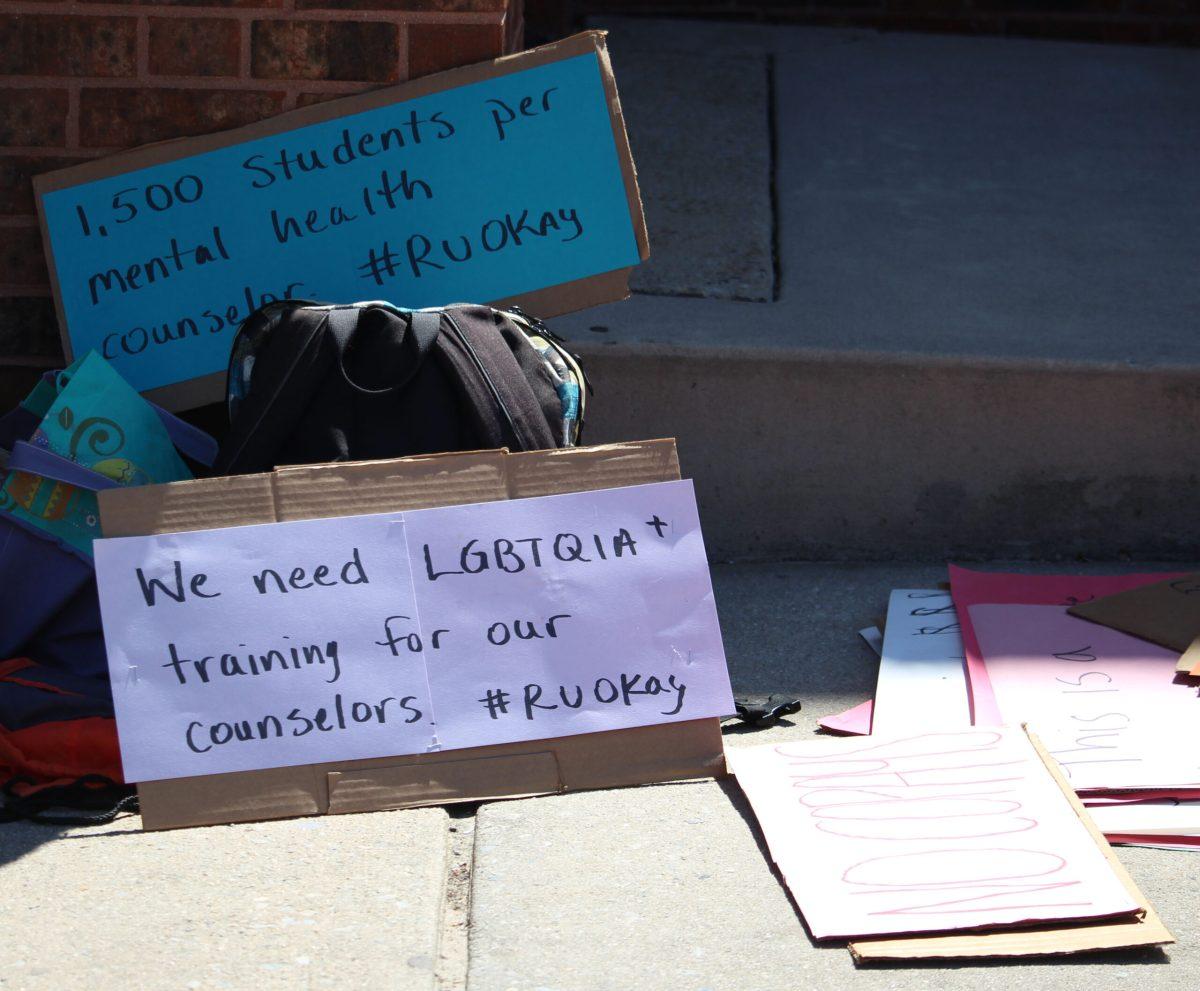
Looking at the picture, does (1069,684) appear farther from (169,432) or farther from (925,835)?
(169,432)

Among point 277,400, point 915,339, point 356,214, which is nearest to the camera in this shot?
point 277,400

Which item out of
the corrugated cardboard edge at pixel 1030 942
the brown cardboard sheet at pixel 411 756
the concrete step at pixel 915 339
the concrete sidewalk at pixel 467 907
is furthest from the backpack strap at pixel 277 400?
the corrugated cardboard edge at pixel 1030 942

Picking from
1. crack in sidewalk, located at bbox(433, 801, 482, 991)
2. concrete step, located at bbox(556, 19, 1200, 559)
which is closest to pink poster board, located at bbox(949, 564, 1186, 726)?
concrete step, located at bbox(556, 19, 1200, 559)

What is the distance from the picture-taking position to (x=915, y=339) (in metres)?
2.83

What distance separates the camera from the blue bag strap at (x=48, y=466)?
2.17 m

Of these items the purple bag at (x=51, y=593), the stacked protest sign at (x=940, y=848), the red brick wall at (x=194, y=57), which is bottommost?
the stacked protest sign at (x=940, y=848)

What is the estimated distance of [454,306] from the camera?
7.47ft

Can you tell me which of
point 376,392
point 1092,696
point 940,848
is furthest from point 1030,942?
point 376,392

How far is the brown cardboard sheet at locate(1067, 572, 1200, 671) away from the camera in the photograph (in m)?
2.37

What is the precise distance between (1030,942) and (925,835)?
0.22 metres

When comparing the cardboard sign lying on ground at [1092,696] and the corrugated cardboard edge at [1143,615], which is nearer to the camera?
the cardboard sign lying on ground at [1092,696]

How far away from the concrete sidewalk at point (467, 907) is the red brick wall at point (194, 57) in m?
1.30

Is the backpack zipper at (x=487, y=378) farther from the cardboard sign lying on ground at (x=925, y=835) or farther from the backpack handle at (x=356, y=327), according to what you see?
the cardboard sign lying on ground at (x=925, y=835)

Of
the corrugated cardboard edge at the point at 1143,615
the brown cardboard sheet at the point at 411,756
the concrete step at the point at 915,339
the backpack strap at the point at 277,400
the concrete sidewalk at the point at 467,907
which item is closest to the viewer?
the concrete sidewalk at the point at 467,907
